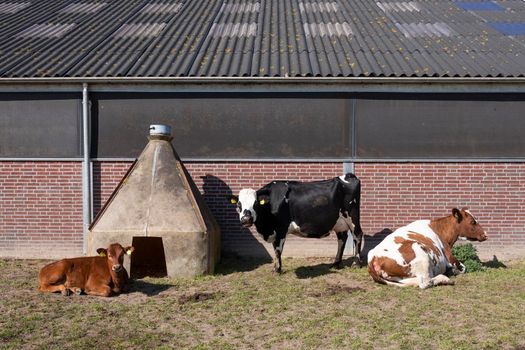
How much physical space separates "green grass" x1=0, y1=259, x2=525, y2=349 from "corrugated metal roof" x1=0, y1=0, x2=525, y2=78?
4180 millimetres

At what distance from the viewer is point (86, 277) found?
7387mm

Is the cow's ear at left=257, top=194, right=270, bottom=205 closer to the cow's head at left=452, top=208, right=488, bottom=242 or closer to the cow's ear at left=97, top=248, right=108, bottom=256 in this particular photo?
the cow's ear at left=97, top=248, right=108, bottom=256

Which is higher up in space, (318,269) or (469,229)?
(469,229)

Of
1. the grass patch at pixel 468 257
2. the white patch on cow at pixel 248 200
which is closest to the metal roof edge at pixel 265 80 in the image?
the white patch on cow at pixel 248 200

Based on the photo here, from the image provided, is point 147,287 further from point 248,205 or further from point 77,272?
point 248,205

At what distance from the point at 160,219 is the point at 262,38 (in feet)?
19.2

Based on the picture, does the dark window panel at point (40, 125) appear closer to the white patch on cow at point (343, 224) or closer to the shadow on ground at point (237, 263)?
the shadow on ground at point (237, 263)

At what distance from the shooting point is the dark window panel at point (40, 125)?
33.8 feet

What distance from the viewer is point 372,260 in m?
7.98

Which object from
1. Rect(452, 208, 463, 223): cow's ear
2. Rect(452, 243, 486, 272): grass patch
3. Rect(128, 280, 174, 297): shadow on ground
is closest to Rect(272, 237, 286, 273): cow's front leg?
Rect(128, 280, 174, 297): shadow on ground

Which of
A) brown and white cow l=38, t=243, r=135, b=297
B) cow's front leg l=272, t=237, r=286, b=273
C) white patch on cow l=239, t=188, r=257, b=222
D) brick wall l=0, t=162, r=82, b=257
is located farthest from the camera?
brick wall l=0, t=162, r=82, b=257

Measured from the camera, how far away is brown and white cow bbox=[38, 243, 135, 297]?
7.29 meters

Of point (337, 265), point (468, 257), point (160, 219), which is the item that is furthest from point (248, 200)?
point (468, 257)

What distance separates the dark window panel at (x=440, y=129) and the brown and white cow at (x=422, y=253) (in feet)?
5.95
